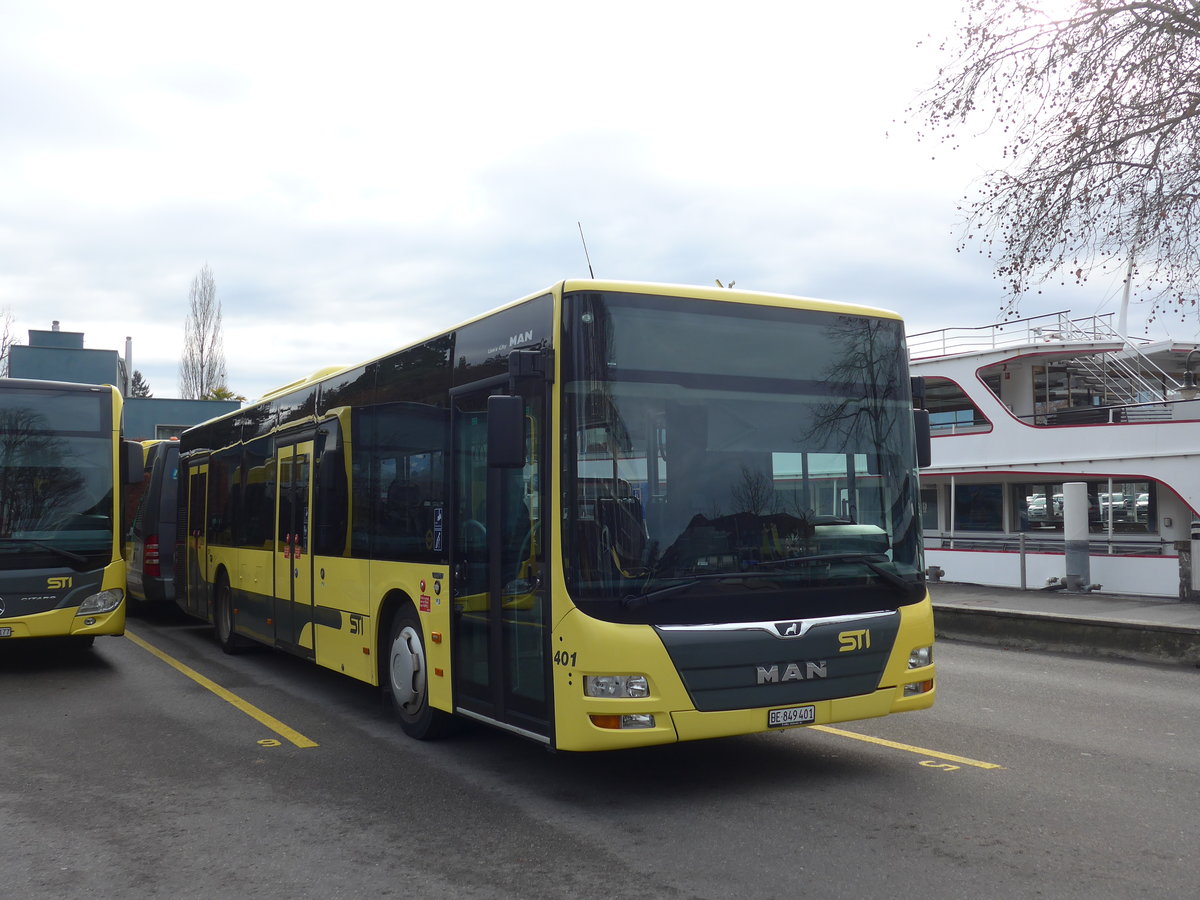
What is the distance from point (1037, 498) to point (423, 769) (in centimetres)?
1904

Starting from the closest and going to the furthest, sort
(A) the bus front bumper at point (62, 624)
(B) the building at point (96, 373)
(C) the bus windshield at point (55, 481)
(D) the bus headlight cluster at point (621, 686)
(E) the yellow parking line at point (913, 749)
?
1. (D) the bus headlight cluster at point (621, 686)
2. (E) the yellow parking line at point (913, 749)
3. (A) the bus front bumper at point (62, 624)
4. (C) the bus windshield at point (55, 481)
5. (B) the building at point (96, 373)

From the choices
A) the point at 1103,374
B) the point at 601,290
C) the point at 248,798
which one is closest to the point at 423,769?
the point at 248,798

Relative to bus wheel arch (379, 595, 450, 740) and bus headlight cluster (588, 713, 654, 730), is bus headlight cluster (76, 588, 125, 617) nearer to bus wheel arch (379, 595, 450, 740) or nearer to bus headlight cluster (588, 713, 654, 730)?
bus wheel arch (379, 595, 450, 740)

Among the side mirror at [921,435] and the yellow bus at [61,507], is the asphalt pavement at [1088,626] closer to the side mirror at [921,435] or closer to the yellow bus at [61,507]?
the side mirror at [921,435]

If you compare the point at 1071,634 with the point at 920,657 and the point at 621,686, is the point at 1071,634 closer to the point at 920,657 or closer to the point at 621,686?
the point at 920,657

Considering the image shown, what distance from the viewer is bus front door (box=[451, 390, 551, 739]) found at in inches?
246

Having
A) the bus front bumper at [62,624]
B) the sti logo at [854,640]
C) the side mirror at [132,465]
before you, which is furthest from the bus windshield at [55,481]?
the sti logo at [854,640]

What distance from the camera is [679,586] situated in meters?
5.91

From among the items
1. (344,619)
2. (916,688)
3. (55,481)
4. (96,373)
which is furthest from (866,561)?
(96,373)

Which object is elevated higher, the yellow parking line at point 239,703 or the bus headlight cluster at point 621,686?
the bus headlight cluster at point 621,686

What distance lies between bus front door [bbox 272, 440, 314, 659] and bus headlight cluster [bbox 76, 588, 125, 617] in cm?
177

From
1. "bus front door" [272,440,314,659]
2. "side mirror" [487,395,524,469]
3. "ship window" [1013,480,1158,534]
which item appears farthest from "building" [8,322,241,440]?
"side mirror" [487,395,524,469]

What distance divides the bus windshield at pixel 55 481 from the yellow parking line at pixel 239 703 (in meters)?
1.51

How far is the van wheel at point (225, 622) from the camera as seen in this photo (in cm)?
1273
